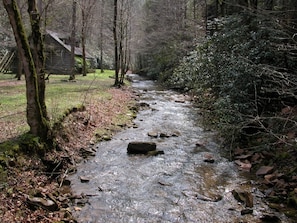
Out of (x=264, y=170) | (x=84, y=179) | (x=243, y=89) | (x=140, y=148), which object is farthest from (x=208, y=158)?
(x=84, y=179)

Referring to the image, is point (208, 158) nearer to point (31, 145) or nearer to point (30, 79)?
point (31, 145)

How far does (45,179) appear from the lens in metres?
7.24

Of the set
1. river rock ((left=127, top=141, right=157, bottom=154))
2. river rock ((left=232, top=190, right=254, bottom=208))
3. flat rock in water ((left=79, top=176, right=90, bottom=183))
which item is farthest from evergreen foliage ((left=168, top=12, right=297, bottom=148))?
flat rock in water ((left=79, top=176, right=90, bottom=183))

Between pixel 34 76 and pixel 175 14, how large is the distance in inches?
1161

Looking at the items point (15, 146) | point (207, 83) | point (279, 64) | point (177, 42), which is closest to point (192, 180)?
point (15, 146)

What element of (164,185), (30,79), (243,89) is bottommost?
(164,185)

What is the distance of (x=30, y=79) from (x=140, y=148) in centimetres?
439

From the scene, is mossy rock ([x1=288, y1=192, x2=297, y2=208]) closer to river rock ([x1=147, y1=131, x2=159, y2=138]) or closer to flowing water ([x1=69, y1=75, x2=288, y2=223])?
flowing water ([x1=69, y1=75, x2=288, y2=223])

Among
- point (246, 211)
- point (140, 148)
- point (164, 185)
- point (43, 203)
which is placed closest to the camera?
point (43, 203)

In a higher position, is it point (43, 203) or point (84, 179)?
point (43, 203)

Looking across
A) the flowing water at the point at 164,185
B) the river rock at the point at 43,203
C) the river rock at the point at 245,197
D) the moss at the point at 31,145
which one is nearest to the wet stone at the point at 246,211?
the flowing water at the point at 164,185

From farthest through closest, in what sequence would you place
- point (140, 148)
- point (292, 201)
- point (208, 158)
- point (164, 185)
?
point (140, 148)
point (208, 158)
point (164, 185)
point (292, 201)

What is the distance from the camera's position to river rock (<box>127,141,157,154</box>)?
33.6 feet

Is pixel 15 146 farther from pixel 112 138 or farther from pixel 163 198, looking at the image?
pixel 112 138
